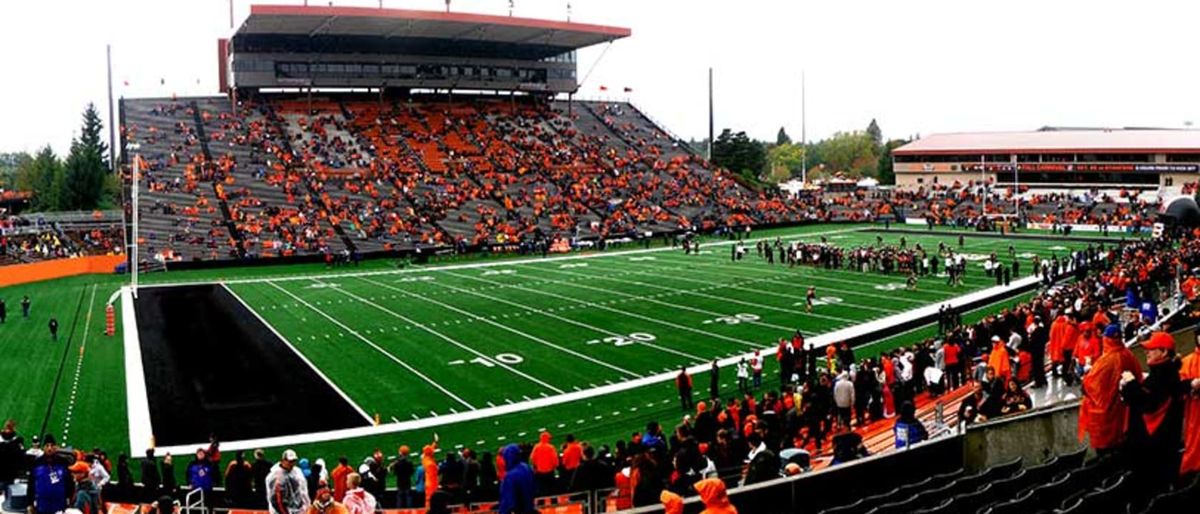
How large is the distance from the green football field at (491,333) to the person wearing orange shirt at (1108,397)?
9.58m

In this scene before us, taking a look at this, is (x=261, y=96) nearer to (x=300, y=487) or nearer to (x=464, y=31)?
(x=464, y=31)

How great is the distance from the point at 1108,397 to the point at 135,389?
60.6ft

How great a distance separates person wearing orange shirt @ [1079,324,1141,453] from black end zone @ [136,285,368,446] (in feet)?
42.2

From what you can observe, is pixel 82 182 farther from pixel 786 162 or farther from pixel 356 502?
pixel 786 162

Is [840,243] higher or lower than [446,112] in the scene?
lower

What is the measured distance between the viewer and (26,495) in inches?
395

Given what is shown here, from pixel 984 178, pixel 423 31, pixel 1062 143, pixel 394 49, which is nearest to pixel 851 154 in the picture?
pixel 1062 143

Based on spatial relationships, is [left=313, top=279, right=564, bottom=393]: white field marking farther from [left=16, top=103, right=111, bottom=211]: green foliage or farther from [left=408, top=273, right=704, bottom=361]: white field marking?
[left=16, top=103, right=111, bottom=211]: green foliage

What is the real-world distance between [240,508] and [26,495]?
1.99 metres

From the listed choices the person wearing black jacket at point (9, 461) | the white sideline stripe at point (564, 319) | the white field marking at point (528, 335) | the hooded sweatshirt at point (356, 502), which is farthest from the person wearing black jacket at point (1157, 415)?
the white sideline stripe at point (564, 319)

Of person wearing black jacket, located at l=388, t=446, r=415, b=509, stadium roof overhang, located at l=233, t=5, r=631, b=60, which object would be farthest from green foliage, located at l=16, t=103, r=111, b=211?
person wearing black jacket, located at l=388, t=446, r=415, b=509

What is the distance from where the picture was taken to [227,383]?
20.9 metres

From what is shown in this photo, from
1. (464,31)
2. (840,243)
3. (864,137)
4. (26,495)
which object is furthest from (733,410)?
(864,137)

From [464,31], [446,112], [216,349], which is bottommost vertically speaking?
[216,349]
